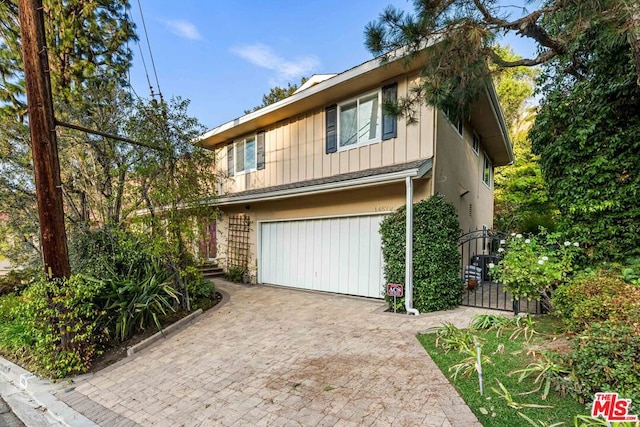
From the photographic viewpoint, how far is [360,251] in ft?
24.7

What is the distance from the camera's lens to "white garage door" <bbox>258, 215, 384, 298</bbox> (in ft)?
24.1

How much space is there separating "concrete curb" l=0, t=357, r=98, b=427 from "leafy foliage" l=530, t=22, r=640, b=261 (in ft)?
24.8

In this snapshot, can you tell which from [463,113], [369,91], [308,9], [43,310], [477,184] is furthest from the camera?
[477,184]

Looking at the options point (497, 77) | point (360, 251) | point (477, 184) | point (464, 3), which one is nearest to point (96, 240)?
point (360, 251)

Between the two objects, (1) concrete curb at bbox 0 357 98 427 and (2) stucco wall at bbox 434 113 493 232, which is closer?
(1) concrete curb at bbox 0 357 98 427

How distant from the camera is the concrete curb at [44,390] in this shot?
127 inches

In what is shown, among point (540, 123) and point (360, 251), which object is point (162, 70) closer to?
point (360, 251)

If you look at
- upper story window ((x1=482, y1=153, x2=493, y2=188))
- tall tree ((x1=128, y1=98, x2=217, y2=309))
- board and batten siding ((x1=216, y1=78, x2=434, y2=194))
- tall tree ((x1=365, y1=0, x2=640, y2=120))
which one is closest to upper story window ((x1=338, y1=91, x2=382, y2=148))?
board and batten siding ((x1=216, y1=78, x2=434, y2=194))

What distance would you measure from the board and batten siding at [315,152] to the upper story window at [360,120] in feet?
0.84

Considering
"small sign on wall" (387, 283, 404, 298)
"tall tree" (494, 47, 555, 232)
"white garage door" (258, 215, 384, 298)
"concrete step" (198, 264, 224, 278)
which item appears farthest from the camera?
"tall tree" (494, 47, 555, 232)

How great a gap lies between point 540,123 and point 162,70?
9.45 meters

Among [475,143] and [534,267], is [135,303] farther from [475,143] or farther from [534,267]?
[475,143]

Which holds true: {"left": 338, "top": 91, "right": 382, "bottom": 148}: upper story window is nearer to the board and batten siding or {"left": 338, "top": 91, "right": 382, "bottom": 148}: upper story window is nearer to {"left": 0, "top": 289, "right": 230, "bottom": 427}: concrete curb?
the board and batten siding

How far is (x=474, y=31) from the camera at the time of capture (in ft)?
12.5
